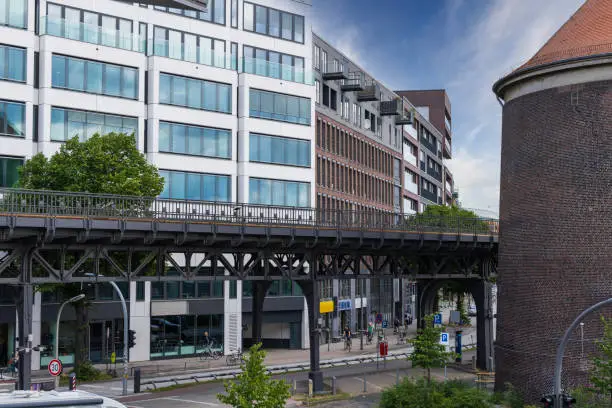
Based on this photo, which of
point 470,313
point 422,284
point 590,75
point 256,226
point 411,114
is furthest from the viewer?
point 470,313

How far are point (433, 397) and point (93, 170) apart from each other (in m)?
21.3

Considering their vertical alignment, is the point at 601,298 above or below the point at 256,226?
below

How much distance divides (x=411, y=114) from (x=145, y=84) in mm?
53099

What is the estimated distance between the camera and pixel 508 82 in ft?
135

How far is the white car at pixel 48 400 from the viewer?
20859 millimetres

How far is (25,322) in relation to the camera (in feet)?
110

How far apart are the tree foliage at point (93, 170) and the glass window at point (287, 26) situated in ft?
87.2

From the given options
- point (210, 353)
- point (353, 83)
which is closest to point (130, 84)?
point (210, 353)

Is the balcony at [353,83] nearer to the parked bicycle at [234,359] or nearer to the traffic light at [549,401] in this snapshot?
the parked bicycle at [234,359]

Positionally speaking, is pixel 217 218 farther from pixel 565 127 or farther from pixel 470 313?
pixel 470 313

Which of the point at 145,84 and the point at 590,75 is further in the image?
the point at 145,84

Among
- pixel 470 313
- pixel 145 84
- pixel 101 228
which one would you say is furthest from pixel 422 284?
pixel 470 313

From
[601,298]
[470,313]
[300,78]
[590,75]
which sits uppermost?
[300,78]

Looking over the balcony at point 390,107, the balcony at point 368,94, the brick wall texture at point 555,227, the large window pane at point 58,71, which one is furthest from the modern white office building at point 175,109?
the brick wall texture at point 555,227
